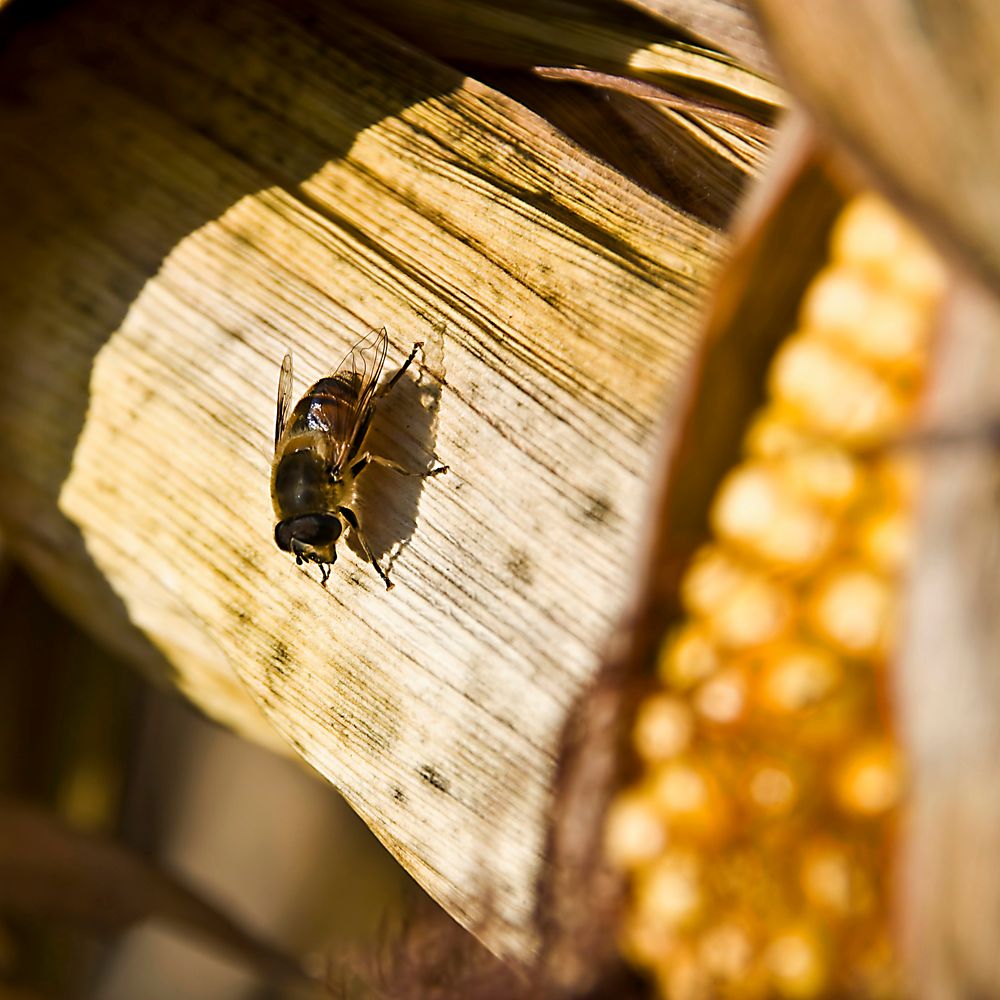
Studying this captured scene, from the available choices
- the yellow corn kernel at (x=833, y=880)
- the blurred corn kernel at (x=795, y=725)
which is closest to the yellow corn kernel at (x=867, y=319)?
the blurred corn kernel at (x=795, y=725)

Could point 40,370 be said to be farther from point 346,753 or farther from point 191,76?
point 346,753

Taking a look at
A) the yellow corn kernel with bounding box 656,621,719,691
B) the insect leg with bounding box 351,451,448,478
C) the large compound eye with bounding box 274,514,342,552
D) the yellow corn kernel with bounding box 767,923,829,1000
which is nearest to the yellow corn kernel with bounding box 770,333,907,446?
the yellow corn kernel with bounding box 656,621,719,691

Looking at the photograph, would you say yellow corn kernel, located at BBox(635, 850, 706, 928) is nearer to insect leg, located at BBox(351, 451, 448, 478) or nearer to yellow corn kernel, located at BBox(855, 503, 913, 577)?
yellow corn kernel, located at BBox(855, 503, 913, 577)

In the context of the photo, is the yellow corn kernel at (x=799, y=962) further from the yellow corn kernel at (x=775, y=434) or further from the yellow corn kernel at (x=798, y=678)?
the yellow corn kernel at (x=775, y=434)

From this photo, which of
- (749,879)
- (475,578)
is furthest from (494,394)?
(749,879)

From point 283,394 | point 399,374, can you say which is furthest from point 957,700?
point 283,394

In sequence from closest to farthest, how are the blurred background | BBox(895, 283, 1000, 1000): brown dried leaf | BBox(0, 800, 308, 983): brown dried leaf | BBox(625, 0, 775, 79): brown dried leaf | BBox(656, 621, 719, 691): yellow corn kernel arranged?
BBox(895, 283, 1000, 1000): brown dried leaf → BBox(656, 621, 719, 691): yellow corn kernel → BBox(625, 0, 775, 79): brown dried leaf → BBox(0, 800, 308, 983): brown dried leaf → the blurred background

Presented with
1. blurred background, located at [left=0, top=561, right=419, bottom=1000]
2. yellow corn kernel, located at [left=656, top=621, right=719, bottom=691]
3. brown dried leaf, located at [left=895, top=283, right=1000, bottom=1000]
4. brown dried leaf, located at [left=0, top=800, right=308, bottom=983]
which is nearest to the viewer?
brown dried leaf, located at [left=895, top=283, right=1000, bottom=1000]
